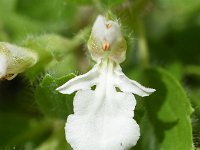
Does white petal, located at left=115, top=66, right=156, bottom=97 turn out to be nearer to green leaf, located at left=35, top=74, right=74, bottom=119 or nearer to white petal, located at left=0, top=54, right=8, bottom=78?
green leaf, located at left=35, top=74, right=74, bottom=119

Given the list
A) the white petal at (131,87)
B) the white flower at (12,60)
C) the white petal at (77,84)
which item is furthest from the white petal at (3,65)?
the white petal at (131,87)

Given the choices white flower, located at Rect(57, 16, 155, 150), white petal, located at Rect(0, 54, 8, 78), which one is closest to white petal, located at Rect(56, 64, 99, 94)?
white flower, located at Rect(57, 16, 155, 150)

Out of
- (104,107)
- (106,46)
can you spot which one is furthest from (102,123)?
(106,46)

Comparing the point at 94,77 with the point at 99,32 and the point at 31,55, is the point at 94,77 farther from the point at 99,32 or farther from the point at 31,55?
the point at 31,55

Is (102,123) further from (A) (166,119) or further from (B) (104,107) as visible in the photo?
(A) (166,119)

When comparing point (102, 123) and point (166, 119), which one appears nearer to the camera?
point (102, 123)

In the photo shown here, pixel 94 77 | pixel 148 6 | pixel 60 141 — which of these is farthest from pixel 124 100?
pixel 148 6

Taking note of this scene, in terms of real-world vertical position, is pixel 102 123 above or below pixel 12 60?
below
